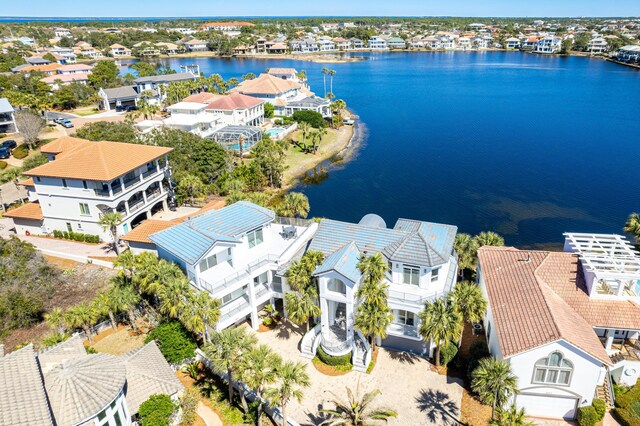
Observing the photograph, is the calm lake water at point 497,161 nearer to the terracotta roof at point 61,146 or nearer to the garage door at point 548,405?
the garage door at point 548,405

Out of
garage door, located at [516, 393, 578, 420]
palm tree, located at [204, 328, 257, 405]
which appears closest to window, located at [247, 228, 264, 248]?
palm tree, located at [204, 328, 257, 405]

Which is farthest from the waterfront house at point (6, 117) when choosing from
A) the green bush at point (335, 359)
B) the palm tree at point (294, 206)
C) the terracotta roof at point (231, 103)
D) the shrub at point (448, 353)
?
the shrub at point (448, 353)

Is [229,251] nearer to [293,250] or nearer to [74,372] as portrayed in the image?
[293,250]

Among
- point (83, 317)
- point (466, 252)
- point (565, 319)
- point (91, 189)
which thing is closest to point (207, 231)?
point (83, 317)

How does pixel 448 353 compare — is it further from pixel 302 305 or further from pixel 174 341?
pixel 174 341

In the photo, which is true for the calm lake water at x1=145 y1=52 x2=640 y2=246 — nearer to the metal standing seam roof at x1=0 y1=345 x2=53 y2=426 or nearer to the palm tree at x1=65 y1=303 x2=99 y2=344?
the palm tree at x1=65 y1=303 x2=99 y2=344

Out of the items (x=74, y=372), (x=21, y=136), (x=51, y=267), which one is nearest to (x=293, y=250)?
(x=74, y=372)

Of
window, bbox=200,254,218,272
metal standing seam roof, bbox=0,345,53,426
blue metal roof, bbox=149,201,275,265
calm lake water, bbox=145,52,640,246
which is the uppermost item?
blue metal roof, bbox=149,201,275,265
